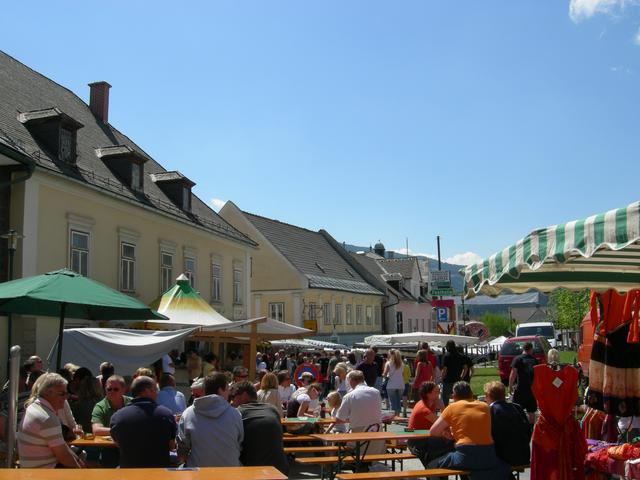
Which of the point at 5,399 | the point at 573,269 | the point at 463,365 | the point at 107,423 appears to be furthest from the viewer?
the point at 463,365

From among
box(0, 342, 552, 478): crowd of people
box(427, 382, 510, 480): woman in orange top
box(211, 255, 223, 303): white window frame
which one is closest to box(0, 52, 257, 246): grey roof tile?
box(211, 255, 223, 303): white window frame

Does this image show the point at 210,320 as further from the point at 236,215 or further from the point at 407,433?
the point at 236,215

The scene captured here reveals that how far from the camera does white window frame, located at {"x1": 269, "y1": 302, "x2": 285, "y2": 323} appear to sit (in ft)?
149

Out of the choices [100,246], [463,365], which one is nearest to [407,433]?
[463,365]

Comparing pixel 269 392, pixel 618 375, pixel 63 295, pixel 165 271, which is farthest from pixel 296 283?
pixel 618 375

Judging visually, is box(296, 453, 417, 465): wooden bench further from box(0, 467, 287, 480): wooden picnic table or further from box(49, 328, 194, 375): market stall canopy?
box(0, 467, 287, 480): wooden picnic table

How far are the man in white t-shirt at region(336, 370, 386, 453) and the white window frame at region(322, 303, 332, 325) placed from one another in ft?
121

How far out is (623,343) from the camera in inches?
283

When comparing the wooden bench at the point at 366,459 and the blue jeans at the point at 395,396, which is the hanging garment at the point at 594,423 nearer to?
the wooden bench at the point at 366,459

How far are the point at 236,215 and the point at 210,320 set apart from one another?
29.3 meters

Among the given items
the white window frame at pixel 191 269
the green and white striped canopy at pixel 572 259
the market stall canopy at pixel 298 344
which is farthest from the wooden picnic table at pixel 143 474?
the market stall canopy at pixel 298 344

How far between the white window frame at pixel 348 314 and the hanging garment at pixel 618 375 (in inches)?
1725

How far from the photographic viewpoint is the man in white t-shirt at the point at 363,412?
10359 mm

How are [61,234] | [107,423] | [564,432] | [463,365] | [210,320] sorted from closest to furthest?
[564,432], [107,423], [210,320], [463,365], [61,234]
